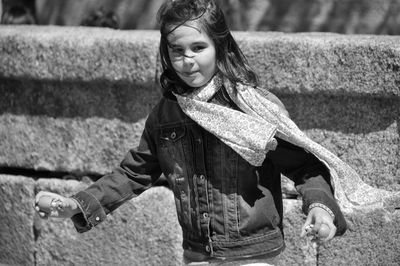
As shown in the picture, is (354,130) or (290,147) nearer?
(290,147)

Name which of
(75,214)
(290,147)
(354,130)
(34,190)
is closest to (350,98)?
(354,130)

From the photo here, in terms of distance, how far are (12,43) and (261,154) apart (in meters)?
2.04

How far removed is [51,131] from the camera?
453cm

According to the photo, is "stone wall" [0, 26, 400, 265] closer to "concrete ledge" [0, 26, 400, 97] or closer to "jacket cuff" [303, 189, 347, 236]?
"concrete ledge" [0, 26, 400, 97]

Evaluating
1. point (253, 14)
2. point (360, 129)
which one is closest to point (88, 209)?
point (360, 129)

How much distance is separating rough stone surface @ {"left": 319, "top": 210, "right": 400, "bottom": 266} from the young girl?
36.9 inches

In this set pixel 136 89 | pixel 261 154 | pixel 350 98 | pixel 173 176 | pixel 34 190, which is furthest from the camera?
pixel 34 190

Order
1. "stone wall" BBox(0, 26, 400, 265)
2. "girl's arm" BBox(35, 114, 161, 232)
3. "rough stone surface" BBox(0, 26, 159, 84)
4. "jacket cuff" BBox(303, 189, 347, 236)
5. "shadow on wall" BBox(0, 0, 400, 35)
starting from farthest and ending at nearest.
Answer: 1. "shadow on wall" BBox(0, 0, 400, 35)
2. "rough stone surface" BBox(0, 26, 159, 84)
3. "stone wall" BBox(0, 26, 400, 265)
4. "girl's arm" BBox(35, 114, 161, 232)
5. "jacket cuff" BBox(303, 189, 347, 236)

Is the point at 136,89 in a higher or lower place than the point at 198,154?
lower

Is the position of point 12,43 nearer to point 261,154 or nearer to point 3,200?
point 3,200

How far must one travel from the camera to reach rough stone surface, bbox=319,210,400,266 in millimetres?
3871

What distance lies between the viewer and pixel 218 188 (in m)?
2.97

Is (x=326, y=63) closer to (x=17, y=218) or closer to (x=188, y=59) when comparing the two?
(x=188, y=59)

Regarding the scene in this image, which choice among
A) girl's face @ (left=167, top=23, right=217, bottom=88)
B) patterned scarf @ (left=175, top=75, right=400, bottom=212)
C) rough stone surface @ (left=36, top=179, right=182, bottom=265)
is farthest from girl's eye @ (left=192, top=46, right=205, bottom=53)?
rough stone surface @ (left=36, top=179, right=182, bottom=265)
